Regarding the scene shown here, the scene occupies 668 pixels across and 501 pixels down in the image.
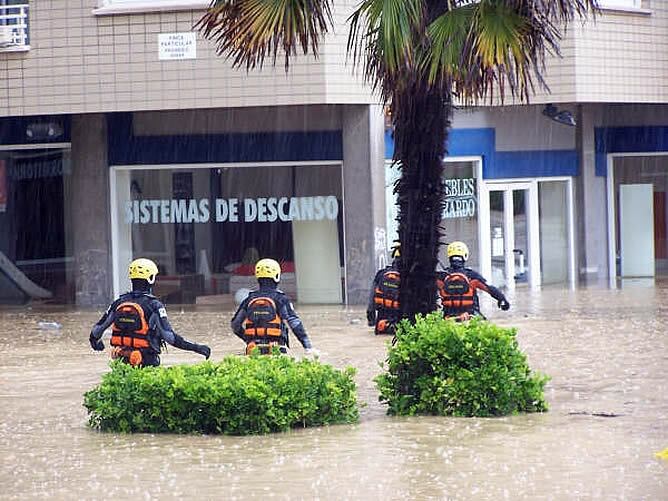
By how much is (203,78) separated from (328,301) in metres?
4.63

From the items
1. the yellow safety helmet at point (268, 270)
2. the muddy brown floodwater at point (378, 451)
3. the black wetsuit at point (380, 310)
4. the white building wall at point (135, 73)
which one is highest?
the white building wall at point (135, 73)

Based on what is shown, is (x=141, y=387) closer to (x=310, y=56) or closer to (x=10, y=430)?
(x=10, y=430)

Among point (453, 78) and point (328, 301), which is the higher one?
point (453, 78)

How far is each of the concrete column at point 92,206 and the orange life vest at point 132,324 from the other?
1222 centimetres

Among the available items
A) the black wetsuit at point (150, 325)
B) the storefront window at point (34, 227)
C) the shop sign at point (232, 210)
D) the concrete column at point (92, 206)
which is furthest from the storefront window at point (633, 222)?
the black wetsuit at point (150, 325)

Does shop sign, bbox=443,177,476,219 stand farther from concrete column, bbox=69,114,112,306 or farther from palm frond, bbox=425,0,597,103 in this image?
palm frond, bbox=425,0,597,103

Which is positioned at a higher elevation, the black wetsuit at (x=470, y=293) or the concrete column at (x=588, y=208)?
the concrete column at (x=588, y=208)

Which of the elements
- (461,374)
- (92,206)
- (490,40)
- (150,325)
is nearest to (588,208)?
(92,206)

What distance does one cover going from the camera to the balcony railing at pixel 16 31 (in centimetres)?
2112

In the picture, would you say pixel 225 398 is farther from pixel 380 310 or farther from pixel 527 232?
pixel 527 232

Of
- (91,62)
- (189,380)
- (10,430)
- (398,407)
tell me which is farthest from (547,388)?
(91,62)

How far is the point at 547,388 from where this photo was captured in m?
12.0

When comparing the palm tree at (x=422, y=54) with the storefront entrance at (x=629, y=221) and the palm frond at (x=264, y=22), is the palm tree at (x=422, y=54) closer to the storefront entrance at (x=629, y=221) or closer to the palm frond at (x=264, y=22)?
the palm frond at (x=264, y=22)

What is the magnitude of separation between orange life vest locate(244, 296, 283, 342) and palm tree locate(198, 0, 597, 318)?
1579mm
